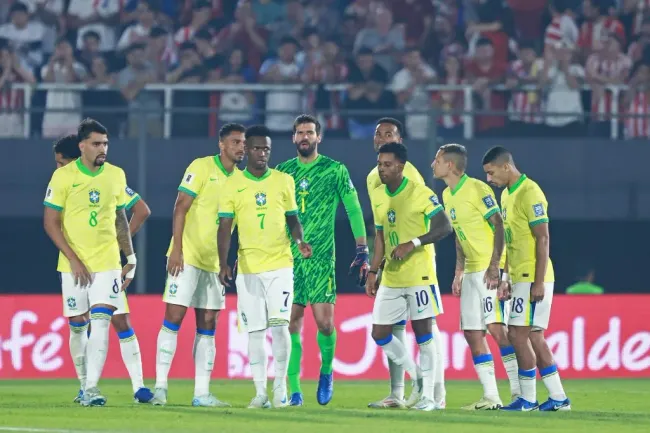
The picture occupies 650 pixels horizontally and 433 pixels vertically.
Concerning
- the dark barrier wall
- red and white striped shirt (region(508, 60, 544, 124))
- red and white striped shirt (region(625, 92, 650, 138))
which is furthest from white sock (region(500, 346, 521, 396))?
red and white striped shirt (region(625, 92, 650, 138))

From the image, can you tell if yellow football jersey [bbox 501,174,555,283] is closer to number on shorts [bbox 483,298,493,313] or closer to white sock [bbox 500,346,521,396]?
number on shorts [bbox 483,298,493,313]

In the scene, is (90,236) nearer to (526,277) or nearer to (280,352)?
(280,352)

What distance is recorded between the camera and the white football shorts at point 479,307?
494 inches

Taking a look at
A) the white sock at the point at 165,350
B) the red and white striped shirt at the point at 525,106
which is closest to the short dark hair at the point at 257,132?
the white sock at the point at 165,350

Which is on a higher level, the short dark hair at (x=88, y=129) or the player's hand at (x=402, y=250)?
the short dark hair at (x=88, y=129)

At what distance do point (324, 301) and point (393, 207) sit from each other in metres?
1.06

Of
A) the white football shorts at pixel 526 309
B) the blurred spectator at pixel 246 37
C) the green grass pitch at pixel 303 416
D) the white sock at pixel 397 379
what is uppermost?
the blurred spectator at pixel 246 37

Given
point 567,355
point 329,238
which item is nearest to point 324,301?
point 329,238

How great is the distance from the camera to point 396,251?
12117 mm

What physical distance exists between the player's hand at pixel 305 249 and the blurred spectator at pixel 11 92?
6.76 meters

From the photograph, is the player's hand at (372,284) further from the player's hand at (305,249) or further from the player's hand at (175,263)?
the player's hand at (175,263)

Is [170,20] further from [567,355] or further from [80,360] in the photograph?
[80,360]

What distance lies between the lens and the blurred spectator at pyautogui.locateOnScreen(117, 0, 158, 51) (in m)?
20.9

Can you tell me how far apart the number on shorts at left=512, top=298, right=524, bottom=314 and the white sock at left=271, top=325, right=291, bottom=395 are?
72.2 inches
